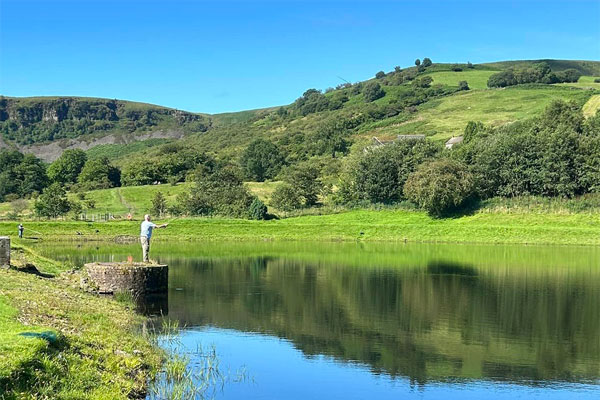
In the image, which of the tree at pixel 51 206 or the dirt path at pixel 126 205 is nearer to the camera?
the tree at pixel 51 206

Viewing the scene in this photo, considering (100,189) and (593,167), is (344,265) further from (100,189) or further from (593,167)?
(100,189)

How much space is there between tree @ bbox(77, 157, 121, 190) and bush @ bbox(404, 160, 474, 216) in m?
71.8

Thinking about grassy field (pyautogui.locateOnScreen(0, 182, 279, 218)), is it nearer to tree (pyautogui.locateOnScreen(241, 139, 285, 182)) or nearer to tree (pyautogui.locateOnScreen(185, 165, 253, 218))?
tree (pyautogui.locateOnScreen(185, 165, 253, 218))

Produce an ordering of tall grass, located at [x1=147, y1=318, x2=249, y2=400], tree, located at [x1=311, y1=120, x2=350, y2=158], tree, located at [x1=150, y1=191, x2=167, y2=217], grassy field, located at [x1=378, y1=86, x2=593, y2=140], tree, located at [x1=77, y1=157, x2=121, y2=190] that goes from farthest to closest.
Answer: grassy field, located at [x1=378, y1=86, x2=593, y2=140]
tree, located at [x1=311, y1=120, x2=350, y2=158]
tree, located at [x1=77, y1=157, x2=121, y2=190]
tree, located at [x1=150, y1=191, x2=167, y2=217]
tall grass, located at [x1=147, y1=318, x2=249, y2=400]

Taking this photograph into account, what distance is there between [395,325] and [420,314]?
2711mm

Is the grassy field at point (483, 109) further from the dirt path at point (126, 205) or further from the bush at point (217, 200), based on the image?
the dirt path at point (126, 205)

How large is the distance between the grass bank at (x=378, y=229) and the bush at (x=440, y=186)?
7.01 feet

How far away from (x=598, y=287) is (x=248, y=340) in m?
22.3

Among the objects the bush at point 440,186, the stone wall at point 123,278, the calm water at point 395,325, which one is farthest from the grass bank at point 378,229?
the stone wall at point 123,278

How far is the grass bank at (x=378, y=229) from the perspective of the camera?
67.4 m

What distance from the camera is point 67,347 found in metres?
15.0

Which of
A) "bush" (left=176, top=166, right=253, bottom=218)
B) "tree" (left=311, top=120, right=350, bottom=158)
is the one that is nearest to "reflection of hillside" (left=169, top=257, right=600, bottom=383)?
"bush" (left=176, top=166, right=253, bottom=218)

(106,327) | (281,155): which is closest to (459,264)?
(106,327)

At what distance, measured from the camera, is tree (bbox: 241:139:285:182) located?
14062 centimetres
